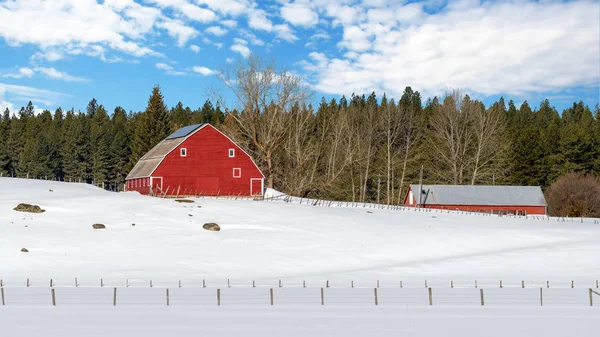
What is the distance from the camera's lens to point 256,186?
65.9m

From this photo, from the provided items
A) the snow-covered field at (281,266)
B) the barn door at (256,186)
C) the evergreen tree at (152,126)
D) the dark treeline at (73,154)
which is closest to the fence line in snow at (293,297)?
the snow-covered field at (281,266)

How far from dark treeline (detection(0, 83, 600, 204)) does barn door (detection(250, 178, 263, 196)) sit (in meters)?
9.94

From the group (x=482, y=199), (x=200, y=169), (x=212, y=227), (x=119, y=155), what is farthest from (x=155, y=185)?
(x=119, y=155)

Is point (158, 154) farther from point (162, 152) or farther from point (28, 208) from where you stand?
point (28, 208)

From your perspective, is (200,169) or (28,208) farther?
(200,169)

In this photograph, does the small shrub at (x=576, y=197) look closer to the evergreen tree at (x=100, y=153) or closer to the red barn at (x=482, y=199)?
the red barn at (x=482, y=199)

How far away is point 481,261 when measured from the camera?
41.1 meters

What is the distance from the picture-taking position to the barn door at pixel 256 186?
216 ft

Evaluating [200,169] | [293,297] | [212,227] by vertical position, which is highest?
[200,169]

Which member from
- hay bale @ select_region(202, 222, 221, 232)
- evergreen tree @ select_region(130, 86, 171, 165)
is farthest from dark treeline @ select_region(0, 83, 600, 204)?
hay bale @ select_region(202, 222, 221, 232)

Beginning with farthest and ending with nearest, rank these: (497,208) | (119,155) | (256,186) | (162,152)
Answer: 1. (119,155)
2. (497,208)
3. (256,186)
4. (162,152)

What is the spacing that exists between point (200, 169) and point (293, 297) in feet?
121

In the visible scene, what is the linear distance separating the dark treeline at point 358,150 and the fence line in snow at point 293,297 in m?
45.8

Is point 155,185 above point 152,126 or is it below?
below
